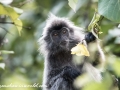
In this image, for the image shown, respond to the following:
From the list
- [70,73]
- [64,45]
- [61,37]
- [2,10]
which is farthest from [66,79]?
[2,10]

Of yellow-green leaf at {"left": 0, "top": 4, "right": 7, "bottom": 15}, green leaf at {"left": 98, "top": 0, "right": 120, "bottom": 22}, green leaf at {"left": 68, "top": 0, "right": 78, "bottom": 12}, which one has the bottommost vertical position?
green leaf at {"left": 98, "top": 0, "right": 120, "bottom": 22}

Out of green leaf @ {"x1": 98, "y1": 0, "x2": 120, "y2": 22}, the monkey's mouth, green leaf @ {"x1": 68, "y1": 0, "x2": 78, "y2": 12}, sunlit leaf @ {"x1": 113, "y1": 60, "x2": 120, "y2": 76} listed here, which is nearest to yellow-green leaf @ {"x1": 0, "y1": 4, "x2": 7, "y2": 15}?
green leaf @ {"x1": 68, "y1": 0, "x2": 78, "y2": 12}

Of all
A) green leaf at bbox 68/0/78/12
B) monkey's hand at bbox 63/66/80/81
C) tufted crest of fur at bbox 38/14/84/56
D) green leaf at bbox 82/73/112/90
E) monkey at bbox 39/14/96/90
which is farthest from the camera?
tufted crest of fur at bbox 38/14/84/56

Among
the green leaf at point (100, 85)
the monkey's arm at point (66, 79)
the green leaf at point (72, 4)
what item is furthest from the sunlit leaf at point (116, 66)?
the monkey's arm at point (66, 79)

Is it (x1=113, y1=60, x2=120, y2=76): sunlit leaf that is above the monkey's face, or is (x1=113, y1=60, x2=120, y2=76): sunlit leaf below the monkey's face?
below

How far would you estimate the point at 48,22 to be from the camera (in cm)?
548

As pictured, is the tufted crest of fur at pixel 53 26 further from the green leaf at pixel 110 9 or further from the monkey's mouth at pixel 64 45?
the green leaf at pixel 110 9

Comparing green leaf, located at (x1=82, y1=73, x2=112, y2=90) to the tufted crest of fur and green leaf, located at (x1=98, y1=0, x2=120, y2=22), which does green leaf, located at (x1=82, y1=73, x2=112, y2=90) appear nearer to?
green leaf, located at (x1=98, y1=0, x2=120, y2=22)

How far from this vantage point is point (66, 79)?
4754 mm

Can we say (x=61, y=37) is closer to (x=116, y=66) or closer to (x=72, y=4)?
(x=72, y=4)

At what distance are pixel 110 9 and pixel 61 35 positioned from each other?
3244mm

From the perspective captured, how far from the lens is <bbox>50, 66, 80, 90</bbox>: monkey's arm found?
465 cm

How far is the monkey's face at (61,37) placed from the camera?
5262 mm

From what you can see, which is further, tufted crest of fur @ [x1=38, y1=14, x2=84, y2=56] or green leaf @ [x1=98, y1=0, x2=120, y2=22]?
tufted crest of fur @ [x1=38, y1=14, x2=84, y2=56]
